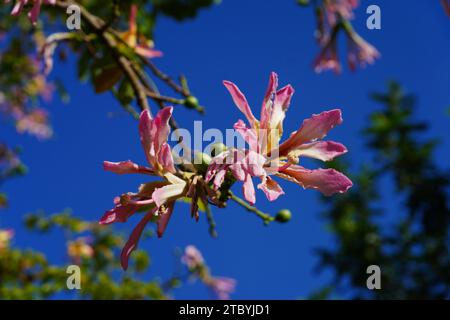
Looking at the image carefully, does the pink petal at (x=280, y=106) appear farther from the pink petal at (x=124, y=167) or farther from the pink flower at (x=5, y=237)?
the pink flower at (x=5, y=237)

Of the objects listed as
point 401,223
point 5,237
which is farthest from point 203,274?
point 401,223

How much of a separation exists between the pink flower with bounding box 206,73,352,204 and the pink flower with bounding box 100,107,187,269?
0.09 m

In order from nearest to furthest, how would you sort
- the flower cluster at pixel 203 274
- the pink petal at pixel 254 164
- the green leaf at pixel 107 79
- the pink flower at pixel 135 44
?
the pink petal at pixel 254 164 → the green leaf at pixel 107 79 → the pink flower at pixel 135 44 → the flower cluster at pixel 203 274

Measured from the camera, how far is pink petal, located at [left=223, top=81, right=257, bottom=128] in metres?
1.14

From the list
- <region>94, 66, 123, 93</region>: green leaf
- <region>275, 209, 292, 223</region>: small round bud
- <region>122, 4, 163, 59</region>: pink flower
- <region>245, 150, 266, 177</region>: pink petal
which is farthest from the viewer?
<region>122, 4, 163, 59</region>: pink flower

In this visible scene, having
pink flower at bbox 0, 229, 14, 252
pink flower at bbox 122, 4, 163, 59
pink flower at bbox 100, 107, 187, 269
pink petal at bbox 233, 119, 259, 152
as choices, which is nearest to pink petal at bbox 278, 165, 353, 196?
pink petal at bbox 233, 119, 259, 152

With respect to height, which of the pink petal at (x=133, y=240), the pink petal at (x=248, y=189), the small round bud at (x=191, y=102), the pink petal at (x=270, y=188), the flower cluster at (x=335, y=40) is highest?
the flower cluster at (x=335, y=40)

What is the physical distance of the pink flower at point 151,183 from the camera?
1096mm

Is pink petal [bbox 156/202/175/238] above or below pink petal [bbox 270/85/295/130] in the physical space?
below

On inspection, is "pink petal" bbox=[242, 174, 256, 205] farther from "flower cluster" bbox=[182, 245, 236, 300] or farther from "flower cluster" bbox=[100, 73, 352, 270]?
"flower cluster" bbox=[182, 245, 236, 300]

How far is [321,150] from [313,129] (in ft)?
0.18

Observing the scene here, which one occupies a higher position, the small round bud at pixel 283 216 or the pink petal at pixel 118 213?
the small round bud at pixel 283 216

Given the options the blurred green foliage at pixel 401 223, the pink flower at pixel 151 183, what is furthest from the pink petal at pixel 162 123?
the blurred green foliage at pixel 401 223
